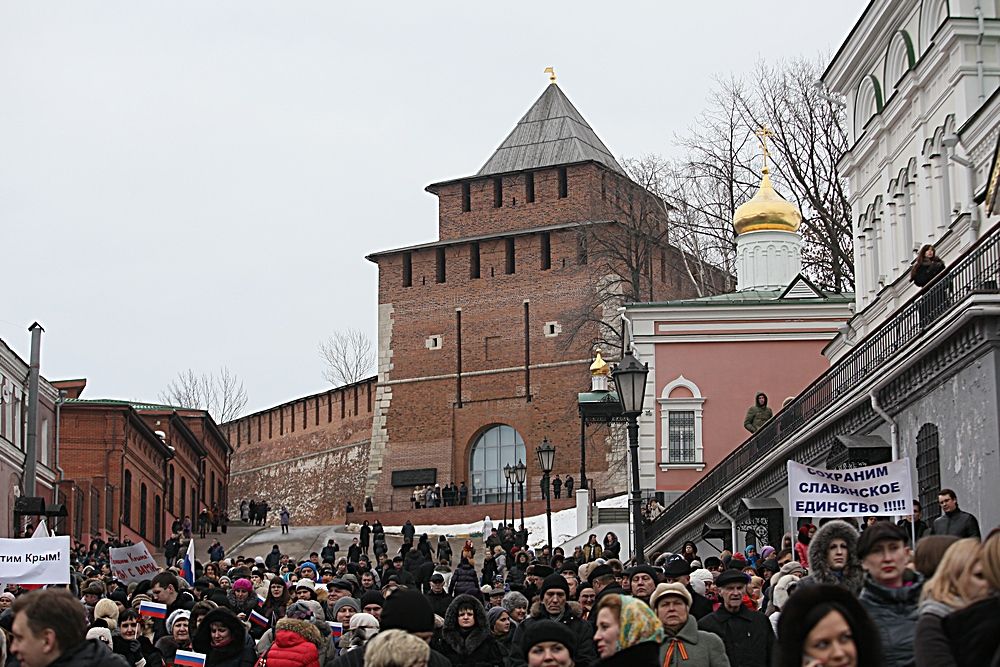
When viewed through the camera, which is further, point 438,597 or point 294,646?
point 438,597

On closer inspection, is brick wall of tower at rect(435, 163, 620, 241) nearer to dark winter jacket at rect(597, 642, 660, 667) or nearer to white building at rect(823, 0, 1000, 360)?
white building at rect(823, 0, 1000, 360)

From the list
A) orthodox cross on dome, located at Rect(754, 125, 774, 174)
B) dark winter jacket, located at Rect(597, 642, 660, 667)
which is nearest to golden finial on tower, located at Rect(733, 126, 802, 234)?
orthodox cross on dome, located at Rect(754, 125, 774, 174)

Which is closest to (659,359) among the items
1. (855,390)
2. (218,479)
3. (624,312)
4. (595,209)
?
(624,312)

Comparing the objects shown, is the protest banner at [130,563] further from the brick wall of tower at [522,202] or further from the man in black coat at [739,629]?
the brick wall of tower at [522,202]

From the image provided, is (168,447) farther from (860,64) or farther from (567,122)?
(860,64)

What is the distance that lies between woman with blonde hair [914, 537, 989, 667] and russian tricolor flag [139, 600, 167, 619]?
9.26 metres

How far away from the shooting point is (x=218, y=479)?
8450cm

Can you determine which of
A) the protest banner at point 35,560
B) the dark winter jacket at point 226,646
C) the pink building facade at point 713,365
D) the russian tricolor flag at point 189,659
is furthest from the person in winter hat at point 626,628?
the pink building facade at point 713,365

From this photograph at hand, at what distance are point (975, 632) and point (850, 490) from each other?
830 centimetres

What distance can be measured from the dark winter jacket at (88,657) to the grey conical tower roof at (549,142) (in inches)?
2740

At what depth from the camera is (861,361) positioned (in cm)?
2638

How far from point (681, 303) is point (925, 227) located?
14.4m

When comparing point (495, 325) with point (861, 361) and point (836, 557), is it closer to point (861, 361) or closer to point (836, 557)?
point (861, 361)

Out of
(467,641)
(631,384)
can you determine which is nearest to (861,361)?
(631,384)
